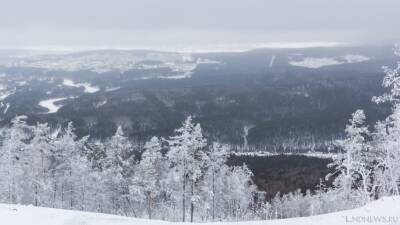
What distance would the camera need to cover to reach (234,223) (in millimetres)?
24359

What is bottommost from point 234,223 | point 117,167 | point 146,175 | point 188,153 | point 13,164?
point 117,167

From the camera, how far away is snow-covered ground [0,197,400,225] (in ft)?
72.6

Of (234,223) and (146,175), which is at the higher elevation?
(234,223)

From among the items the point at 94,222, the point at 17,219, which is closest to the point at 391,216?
the point at 94,222

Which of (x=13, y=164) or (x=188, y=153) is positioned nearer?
(x=188, y=153)

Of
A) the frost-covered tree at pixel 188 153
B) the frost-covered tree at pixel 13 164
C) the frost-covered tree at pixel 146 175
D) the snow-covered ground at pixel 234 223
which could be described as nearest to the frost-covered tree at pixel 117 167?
the frost-covered tree at pixel 146 175

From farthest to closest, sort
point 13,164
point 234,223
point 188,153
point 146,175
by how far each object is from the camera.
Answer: point 13,164 < point 146,175 < point 188,153 < point 234,223

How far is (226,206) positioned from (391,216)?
42935 millimetres

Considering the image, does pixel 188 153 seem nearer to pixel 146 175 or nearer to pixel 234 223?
pixel 146 175

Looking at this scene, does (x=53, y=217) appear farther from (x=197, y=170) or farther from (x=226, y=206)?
(x=226, y=206)

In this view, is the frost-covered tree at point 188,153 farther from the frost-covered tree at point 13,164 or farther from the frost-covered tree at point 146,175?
the frost-covered tree at point 13,164

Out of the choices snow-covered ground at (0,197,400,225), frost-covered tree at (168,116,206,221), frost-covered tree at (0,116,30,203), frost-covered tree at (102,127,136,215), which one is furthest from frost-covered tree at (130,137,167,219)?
snow-covered ground at (0,197,400,225)

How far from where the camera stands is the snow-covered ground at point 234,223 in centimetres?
2212

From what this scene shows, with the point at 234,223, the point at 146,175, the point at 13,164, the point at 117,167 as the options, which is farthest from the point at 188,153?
the point at 13,164
